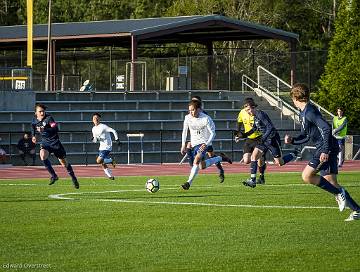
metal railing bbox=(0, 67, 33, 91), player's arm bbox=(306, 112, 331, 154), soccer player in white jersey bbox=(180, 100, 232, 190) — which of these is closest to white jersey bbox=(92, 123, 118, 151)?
soccer player in white jersey bbox=(180, 100, 232, 190)

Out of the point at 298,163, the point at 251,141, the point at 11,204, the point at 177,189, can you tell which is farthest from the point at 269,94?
the point at 11,204

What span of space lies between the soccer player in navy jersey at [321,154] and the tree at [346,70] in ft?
110

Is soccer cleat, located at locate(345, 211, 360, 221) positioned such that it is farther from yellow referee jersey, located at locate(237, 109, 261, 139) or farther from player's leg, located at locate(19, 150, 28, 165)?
player's leg, located at locate(19, 150, 28, 165)

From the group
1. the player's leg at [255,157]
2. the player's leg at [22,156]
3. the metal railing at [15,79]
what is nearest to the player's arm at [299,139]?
the player's leg at [255,157]

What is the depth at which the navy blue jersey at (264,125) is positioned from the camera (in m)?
25.0

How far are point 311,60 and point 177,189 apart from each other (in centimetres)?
2862

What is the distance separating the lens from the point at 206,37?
5422 centimetres

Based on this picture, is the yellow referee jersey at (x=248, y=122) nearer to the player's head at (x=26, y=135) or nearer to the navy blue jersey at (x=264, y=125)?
the navy blue jersey at (x=264, y=125)

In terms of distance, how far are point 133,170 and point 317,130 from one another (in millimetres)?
21254

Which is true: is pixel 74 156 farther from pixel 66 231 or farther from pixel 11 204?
pixel 66 231

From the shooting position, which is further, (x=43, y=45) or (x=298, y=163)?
(x=43, y=45)

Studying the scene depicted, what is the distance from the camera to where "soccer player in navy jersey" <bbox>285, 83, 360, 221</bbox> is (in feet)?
52.1

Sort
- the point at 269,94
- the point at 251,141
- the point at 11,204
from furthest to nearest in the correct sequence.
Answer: the point at 269,94, the point at 251,141, the point at 11,204

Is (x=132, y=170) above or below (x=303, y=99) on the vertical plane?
below
